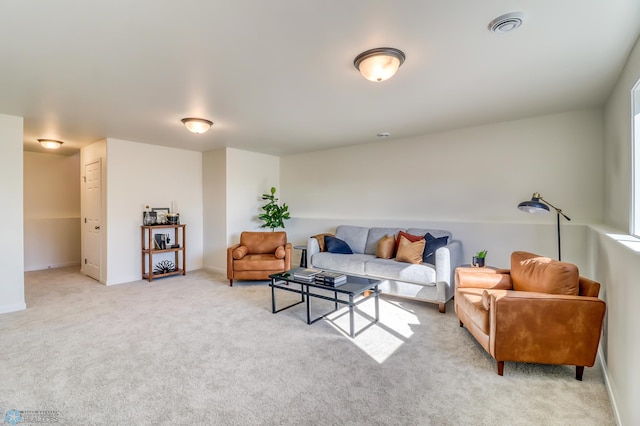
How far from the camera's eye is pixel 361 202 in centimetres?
570

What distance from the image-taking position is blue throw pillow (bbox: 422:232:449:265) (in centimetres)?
411

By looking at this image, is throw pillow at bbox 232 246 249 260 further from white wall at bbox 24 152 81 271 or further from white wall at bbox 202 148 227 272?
white wall at bbox 24 152 81 271

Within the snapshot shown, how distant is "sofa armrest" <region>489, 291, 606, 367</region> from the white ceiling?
1.82 meters

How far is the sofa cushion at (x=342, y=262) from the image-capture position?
447cm

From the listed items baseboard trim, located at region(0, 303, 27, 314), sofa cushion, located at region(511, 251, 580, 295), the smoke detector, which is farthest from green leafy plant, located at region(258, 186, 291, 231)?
the smoke detector

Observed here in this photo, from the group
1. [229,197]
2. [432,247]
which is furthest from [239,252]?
[432,247]

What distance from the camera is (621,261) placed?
199 cm

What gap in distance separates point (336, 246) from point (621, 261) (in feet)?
11.3

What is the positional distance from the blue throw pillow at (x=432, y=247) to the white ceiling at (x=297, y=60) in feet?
5.29

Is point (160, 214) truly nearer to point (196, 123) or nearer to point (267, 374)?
point (196, 123)

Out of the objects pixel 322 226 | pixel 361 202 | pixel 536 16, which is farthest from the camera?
pixel 322 226

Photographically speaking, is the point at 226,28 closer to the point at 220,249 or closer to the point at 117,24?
the point at 117,24

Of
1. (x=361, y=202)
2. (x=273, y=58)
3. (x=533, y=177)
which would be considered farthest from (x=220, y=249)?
(x=533, y=177)

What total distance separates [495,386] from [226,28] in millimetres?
3032
